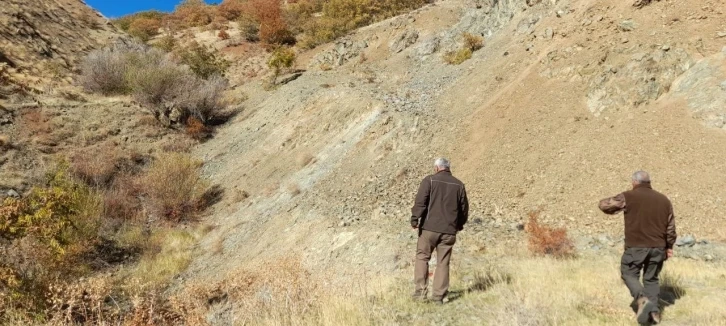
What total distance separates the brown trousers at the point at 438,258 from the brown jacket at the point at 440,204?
0.37 ft

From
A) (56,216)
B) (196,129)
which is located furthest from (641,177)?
(196,129)

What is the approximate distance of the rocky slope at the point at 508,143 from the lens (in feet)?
34.5

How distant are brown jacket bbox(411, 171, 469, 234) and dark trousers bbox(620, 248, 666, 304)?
6.51ft

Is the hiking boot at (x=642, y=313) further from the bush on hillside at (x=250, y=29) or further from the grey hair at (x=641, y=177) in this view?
the bush on hillside at (x=250, y=29)

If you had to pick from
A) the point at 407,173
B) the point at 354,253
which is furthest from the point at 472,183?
the point at 354,253

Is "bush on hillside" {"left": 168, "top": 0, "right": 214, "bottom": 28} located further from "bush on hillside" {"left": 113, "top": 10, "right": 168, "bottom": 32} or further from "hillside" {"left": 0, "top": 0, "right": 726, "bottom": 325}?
"hillside" {"left": 0, "top": 0, "right": 726, "bottom": 325}

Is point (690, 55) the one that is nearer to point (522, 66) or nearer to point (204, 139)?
point (522, 66)

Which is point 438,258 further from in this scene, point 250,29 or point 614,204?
point 250,29

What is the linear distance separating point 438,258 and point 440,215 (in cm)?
59

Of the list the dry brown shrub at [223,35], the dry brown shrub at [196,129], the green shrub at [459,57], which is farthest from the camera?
the dry brown shrub at [223,35]

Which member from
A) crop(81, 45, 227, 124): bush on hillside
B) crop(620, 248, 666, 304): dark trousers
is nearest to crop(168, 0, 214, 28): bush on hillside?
crop(81, 45, 227, 124): bush on hillside

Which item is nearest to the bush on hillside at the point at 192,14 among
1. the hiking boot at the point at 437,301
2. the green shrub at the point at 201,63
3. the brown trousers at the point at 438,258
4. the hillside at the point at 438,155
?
the green shrub at the point at 201,63

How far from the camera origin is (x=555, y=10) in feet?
61.4

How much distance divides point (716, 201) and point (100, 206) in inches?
691
